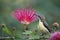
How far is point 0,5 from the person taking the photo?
5809 mm

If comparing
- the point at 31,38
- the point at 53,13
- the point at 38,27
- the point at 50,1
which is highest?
the point at 50,1

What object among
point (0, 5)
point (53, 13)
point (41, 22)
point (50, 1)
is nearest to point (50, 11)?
point (53, 13)

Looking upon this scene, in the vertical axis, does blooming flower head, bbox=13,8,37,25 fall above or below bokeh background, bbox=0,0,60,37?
below

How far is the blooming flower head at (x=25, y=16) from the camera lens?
5.20 feet

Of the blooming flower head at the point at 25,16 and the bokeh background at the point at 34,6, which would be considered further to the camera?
the bokeh background at the point at 34,6

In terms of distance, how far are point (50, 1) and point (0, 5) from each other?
37.8 inches

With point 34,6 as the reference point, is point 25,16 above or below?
below

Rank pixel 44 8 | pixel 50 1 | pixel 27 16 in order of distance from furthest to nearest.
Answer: pixel 50 1
pixel 44 8
pixel 27 16

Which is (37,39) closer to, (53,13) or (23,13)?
(23,13)

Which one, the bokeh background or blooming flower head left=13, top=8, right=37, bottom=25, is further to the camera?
the bokeh background

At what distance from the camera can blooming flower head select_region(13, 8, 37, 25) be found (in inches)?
62.4

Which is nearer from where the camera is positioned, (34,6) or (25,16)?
(25,16)

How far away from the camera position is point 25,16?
1609 millimetres

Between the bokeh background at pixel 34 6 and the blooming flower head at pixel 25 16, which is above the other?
the bokeh background at pixel 34 6
